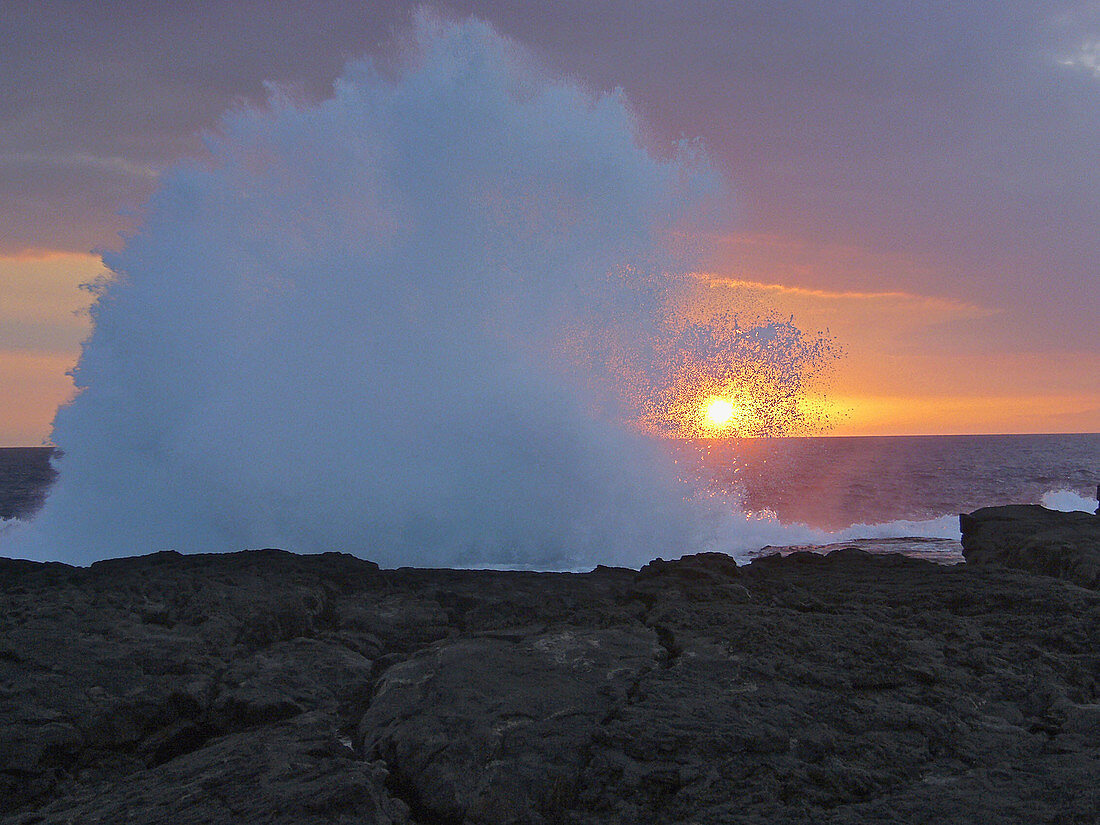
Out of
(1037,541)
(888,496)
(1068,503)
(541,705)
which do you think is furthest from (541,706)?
(888,496)

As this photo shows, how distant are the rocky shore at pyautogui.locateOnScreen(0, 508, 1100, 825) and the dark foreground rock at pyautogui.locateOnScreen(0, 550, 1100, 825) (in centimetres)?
2

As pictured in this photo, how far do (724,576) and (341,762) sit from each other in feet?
15.8

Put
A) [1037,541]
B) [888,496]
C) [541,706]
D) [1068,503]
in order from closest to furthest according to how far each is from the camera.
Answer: [541,706] → [1037,541] → [1068,503] → [888,496]

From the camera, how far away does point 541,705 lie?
418 centimetres

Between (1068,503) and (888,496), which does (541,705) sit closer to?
(1068,503)

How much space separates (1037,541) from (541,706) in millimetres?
7482

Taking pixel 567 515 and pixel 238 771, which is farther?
pixel 567 515

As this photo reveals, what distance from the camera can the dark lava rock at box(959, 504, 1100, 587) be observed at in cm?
778

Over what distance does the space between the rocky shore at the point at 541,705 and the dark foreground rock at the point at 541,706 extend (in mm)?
16

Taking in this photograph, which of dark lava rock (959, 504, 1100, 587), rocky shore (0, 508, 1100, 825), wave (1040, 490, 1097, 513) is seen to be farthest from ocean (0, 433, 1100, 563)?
rocky shore (0, 508, 1100, 825)

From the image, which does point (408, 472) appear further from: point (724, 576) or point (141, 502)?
point (724, 576)

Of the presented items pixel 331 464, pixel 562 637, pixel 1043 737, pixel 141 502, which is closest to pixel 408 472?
pixel 331 464

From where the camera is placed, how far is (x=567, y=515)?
16891 mm

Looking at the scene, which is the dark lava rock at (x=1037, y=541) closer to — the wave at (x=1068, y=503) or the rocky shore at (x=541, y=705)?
the rocky shore at (x=541, y=705)
